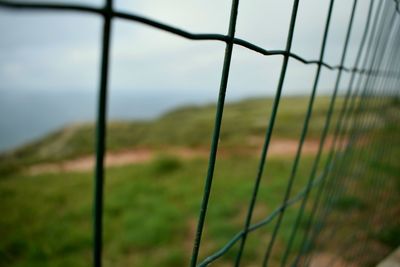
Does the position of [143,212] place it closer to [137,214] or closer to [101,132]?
[137,214]

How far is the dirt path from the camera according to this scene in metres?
9.05

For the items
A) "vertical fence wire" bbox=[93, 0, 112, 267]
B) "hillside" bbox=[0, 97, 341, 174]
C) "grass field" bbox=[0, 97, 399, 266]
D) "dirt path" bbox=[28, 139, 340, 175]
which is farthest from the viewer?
"hillside" bbox=[0, 97, 341, 174]

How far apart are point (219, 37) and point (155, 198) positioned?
4.55 meters

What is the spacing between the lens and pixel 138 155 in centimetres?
1037

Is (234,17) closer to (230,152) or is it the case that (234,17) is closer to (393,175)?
(393,175)

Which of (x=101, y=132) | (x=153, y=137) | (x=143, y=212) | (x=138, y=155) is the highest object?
(x=101, y=132)

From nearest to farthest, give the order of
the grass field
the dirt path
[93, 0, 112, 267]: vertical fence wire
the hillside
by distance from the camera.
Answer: [93, 0, 112, 267]: vertical fence wire
the grass field
the dirt path
the hillside

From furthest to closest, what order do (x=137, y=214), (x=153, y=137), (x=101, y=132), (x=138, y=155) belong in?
(x=153, y=137), (x=138, y=155), (x=137, y=214), (x=101, y=132)

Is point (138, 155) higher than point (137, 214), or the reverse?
point (137, 214)

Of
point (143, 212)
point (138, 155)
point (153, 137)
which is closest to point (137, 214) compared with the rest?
point (143, 212)

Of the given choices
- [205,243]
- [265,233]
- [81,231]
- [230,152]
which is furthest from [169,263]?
[230,152]

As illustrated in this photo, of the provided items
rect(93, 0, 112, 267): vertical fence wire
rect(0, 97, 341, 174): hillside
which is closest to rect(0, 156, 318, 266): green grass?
rect(93, 0, 112, 267): vertical fence wire

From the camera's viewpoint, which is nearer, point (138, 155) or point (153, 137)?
point (138, 155)

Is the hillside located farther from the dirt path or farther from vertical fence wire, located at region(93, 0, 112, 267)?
vertical fence wire, located at region(93, 0, 112, 267)
